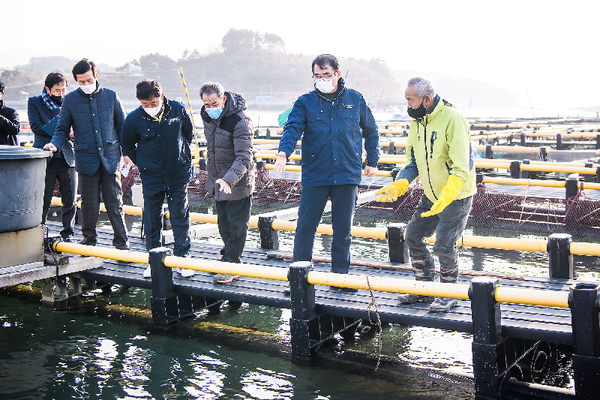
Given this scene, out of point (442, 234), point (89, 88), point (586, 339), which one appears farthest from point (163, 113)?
point (586, 339)

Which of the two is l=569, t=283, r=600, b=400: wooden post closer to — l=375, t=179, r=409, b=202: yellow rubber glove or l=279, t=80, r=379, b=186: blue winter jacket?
l=375, t=179, r=409, b=202: yellow rubber glove

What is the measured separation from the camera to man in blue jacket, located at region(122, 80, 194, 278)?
557 centimetres

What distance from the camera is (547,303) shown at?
12.7ft

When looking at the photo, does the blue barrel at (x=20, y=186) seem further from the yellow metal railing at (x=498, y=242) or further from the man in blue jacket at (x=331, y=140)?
the man in blue jacket at (x=331, y=140)

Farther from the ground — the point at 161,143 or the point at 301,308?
the point at 161,143

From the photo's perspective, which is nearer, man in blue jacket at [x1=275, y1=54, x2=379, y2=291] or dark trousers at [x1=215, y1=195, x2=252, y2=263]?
man in blue jacket at [x1=275, y1=54, x2=379, y2=291]

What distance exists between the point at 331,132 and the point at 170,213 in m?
1.82

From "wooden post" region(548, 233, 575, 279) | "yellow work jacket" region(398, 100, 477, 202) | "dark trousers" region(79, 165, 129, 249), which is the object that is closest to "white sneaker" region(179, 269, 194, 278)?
"dark trousers" region(79, 165, 129, 249)

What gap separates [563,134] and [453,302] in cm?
1596

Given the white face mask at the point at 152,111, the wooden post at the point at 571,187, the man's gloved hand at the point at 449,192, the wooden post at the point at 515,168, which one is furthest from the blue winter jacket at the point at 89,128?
the wooden post at the point at 515,168

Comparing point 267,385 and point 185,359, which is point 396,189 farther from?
point 185,359

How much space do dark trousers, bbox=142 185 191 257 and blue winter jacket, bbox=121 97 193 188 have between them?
0.28ft

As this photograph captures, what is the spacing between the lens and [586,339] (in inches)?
148

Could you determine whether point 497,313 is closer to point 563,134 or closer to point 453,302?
point 453,302
